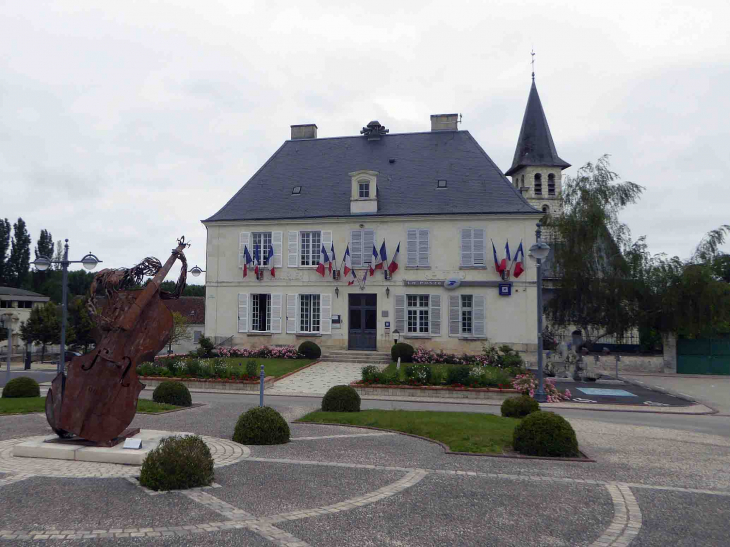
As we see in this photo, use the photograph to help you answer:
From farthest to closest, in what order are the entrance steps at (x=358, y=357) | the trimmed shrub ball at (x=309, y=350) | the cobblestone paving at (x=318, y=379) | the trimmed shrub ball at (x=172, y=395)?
the trimmed shrub ball at (x=309, y=350), the entrance steps at (x=358, y=357), the cobblestone paving at (x=318, y=379), the trimmed shrub ball at (x=172, y=395)

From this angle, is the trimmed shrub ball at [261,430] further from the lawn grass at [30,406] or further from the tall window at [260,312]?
the tall window at [260,312]

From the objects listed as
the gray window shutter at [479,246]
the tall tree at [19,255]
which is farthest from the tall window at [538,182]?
the tall tree at [19,255]

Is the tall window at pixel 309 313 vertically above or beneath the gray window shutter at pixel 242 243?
beneath

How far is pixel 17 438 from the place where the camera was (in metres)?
10.6

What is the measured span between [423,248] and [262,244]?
8.76m

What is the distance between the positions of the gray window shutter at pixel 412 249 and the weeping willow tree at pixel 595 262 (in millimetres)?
7469

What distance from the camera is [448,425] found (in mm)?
12305

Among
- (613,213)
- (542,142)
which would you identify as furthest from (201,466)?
(542,142)

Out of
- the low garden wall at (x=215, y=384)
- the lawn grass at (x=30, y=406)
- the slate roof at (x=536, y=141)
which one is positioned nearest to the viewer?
the lawn grass at (x=30, y=406)

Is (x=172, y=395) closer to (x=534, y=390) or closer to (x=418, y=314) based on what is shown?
(x=534, y=390)

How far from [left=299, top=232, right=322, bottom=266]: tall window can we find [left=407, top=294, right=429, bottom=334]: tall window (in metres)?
5.47

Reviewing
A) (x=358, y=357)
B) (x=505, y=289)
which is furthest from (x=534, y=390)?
(x=358, y=357)

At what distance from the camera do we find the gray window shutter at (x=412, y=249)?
28.9 m

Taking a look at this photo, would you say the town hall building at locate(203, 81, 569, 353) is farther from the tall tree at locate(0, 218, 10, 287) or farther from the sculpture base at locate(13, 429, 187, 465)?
the tall tree at locate(0, 218, 10, 287)
